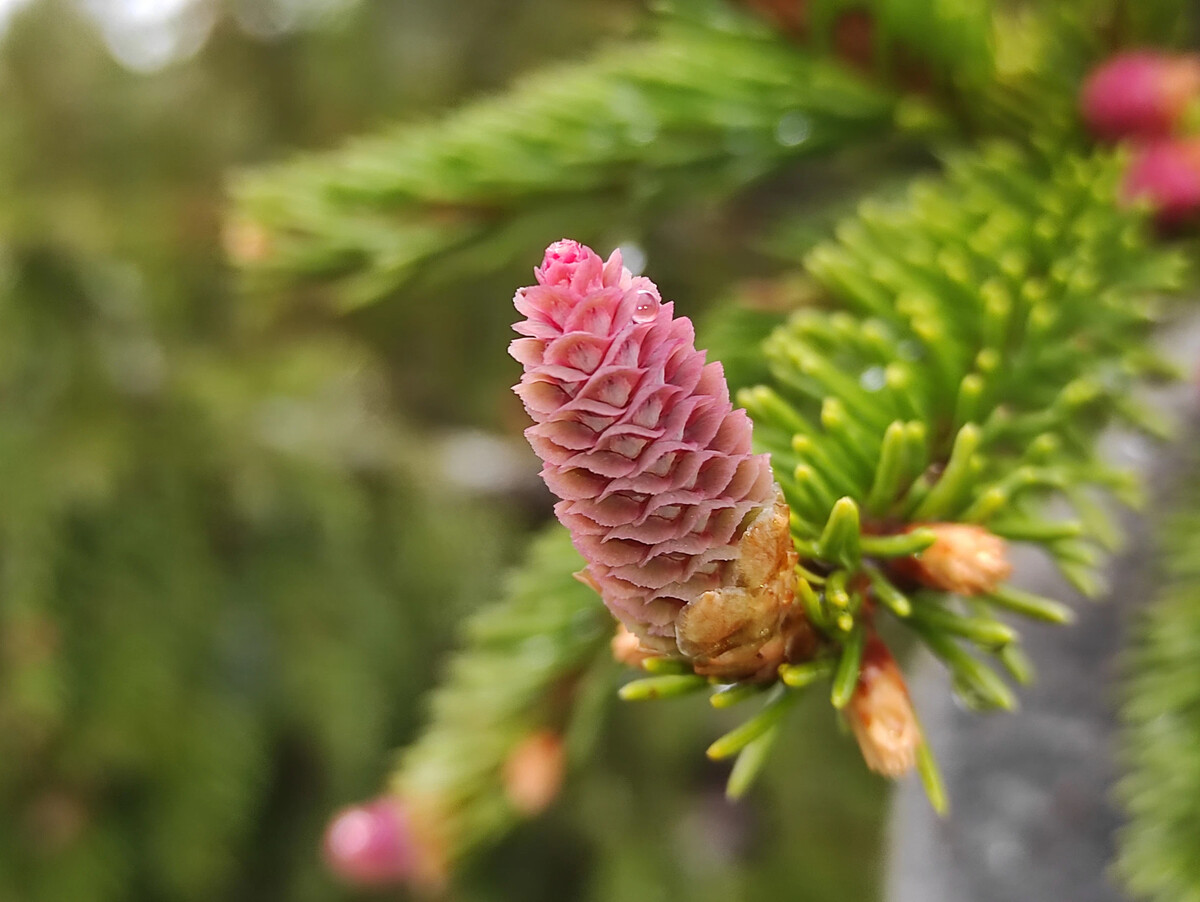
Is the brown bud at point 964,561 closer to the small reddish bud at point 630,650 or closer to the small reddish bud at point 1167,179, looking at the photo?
the small reddish bud at point 630,650

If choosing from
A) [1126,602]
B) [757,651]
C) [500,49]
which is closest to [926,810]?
[1126,602]

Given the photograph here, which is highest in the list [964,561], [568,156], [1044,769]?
[568,156]

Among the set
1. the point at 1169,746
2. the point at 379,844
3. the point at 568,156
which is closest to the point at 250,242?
the point at 568,156

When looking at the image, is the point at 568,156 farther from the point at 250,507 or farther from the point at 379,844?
the point at 250,507

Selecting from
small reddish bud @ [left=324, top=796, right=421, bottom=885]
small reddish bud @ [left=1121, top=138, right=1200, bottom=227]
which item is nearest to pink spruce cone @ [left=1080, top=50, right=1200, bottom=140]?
small reddish bud @ [left=1121, top=138, right=1200, bottom=227]

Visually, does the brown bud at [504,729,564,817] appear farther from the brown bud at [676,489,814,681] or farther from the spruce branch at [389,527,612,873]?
the brown bud at [676,489,814,681]

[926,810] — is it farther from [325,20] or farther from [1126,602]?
[325,20]
